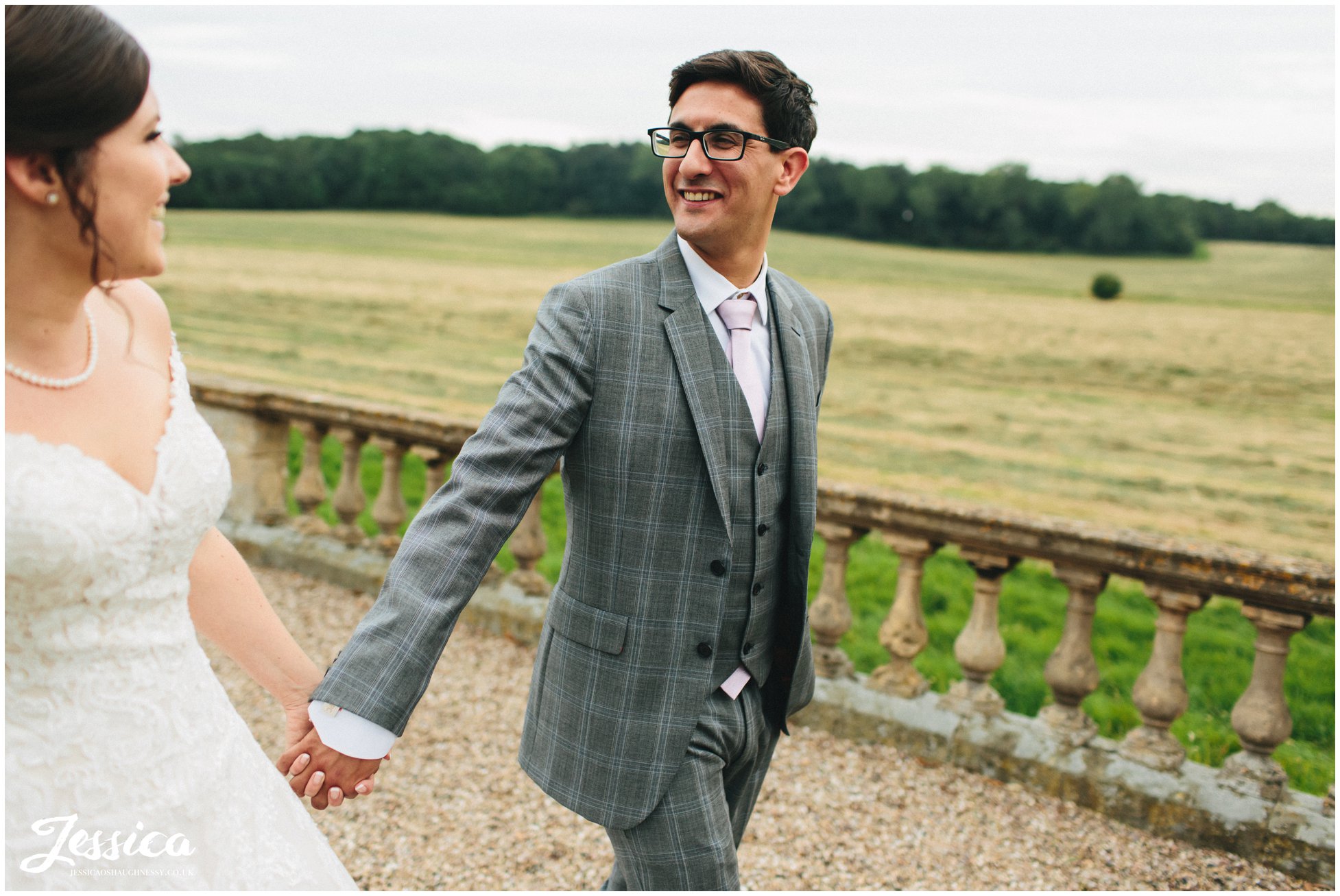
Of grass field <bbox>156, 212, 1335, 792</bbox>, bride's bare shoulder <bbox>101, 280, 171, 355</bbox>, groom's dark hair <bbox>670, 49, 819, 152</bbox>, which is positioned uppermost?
groom's dark hair <bbox>670, 49, 819, 152</bbox>

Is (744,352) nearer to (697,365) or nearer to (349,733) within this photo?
(697,365)

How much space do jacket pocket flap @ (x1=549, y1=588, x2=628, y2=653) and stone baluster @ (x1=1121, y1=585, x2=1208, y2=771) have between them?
7.63 feet

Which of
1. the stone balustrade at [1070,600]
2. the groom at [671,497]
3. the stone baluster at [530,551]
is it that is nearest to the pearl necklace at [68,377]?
the groom at [671,497]

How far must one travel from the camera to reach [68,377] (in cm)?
157

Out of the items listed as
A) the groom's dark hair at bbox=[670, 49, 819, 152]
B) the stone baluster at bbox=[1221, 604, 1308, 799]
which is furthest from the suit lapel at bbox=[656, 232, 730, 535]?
the stone baluster at bbox=[1221, 604, 1308, 799]

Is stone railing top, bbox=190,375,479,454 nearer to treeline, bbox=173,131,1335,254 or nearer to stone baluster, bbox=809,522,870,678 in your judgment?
stone baluster, bbox=809,522,870,678

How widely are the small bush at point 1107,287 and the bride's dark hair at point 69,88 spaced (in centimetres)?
3095

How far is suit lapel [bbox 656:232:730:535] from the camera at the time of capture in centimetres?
213

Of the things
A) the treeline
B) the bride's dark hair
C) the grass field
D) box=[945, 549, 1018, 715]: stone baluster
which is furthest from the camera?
the treeline

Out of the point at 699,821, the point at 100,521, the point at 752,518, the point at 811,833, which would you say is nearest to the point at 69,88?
the point at 100,521

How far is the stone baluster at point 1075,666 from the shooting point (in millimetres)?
3832

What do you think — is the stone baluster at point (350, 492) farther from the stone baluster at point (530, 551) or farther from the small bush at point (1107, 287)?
the small bush at point (1107, 287)

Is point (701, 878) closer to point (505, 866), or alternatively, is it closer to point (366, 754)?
point (366, 754)

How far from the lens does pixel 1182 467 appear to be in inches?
619
